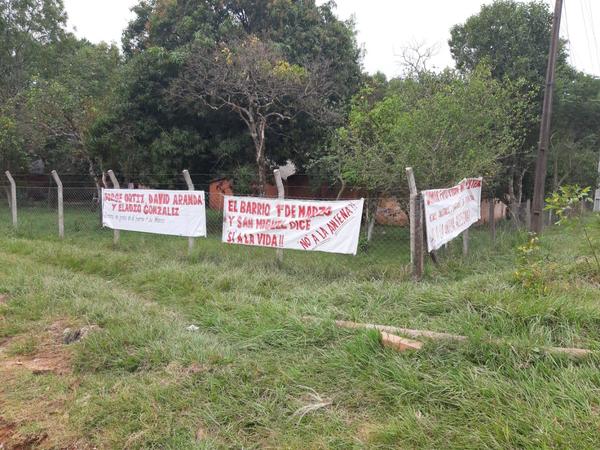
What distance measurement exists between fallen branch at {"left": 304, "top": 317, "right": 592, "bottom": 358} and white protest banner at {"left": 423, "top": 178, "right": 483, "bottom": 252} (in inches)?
89.3

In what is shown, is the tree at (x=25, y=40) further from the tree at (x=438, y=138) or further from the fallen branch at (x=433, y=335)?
the fallen branch at (x=433, y=335)

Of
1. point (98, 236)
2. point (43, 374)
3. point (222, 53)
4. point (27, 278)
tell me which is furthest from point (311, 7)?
point (43, 374)

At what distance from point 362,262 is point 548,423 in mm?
5825

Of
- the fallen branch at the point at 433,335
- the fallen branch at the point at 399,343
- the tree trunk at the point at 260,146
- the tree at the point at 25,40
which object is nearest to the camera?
the fallen branch at the point at 433,335

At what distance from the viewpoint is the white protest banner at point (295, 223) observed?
6438mm

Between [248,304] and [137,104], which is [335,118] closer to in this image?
[137,104]

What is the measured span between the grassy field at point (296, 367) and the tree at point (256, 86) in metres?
8.07

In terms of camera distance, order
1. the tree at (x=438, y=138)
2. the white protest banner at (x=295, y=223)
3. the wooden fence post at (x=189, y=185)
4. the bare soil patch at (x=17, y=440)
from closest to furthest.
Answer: the bare soil patch at (x=17, y=440) → the white protest banner at (x=295, y=223) → the wooden fence post at (x=189, y=185) → the tree at (x=438, y=138)

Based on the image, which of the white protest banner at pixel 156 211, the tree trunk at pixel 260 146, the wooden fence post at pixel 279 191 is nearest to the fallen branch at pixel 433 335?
the wooden fence post at pixel 279 191

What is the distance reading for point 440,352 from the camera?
3.30m

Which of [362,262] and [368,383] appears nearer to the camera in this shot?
[368,383]

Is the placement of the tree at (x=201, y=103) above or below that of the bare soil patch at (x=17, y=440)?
above

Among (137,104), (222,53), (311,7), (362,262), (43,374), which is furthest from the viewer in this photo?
(311,7)

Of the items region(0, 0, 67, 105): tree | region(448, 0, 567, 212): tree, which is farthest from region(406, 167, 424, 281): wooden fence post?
region(0, 0, 67, 105): tree
